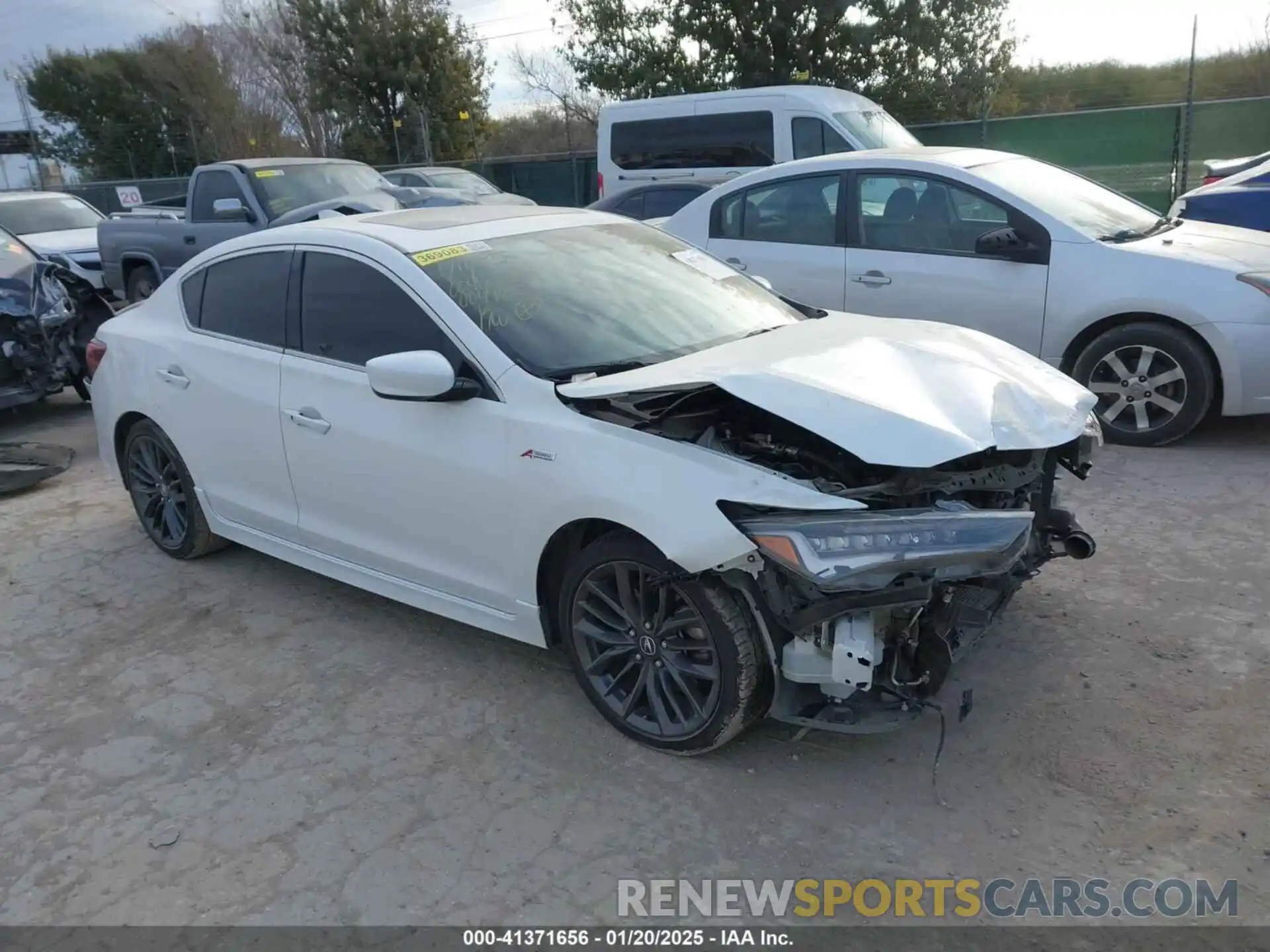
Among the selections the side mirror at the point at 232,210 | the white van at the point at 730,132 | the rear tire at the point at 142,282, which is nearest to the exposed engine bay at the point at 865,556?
the side mirror at the point at 232,210

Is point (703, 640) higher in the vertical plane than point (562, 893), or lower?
higher

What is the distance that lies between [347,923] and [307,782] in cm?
72

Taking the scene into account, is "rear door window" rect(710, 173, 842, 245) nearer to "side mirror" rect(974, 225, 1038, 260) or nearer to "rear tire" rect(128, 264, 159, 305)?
"side mirror" rect(974, 225, 1038, 260)

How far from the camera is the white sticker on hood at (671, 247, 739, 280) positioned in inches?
176

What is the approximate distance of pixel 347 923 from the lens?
8.93 feet

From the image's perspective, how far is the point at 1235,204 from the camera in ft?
28.5

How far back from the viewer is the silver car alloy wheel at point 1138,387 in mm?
5766

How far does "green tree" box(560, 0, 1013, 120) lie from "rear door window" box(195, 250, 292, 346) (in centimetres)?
2080

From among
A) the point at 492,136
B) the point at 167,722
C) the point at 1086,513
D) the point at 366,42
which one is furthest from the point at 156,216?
the point at 492,136

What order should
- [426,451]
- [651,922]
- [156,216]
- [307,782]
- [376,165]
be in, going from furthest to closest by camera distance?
1. [376,165]
2. [156,216]
3. [426,451]
4. [307,782]
5. [651,922]

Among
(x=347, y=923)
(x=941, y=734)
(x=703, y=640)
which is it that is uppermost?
(x=703, y=640)

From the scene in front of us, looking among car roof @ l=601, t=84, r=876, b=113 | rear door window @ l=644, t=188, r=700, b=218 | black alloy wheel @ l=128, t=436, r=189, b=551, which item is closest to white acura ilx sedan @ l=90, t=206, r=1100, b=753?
black alloy wheel @ l=128, t=436, r=189, b=551

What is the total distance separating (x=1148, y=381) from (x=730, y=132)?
7.73 m

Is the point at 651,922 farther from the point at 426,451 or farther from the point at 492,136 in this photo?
the point at 492,136
